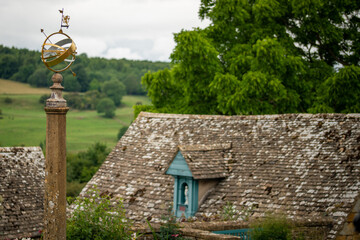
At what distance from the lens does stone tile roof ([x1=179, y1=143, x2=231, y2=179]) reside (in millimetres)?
15812

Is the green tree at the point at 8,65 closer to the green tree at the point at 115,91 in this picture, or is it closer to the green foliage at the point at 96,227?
the green tree at the point at 115,91

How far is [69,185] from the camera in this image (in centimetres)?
5081

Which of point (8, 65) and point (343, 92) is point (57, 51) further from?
point (8, 65)

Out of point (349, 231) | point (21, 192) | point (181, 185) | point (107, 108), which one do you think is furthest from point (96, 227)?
point (107, 108)

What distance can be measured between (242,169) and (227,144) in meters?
Result: 1.31

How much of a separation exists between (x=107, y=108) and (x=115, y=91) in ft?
10.4

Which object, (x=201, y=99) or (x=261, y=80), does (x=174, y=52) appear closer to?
(x=201, y=99)

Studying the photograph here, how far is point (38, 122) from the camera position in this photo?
2869 inches

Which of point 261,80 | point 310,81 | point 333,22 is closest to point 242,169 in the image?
point 261,80

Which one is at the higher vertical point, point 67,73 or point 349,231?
point 67,73

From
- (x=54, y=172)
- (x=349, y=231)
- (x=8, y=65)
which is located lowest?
(x=349, y=231)

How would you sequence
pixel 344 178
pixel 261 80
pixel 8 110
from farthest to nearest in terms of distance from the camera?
1. pixel 8 110
2. pixel 261 80
3. pixel 344 178

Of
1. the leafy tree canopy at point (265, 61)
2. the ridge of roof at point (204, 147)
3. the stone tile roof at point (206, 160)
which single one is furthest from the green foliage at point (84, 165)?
the stone tile roof at point (206, 160)

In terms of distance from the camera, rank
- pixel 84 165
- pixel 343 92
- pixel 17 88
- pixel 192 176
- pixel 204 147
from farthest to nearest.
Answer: pixel 17 88 < pixel 84 165 < pixel 343 92 < pixel 204 147 < pixel 192 176
